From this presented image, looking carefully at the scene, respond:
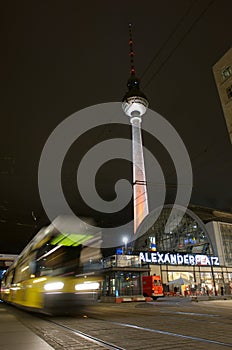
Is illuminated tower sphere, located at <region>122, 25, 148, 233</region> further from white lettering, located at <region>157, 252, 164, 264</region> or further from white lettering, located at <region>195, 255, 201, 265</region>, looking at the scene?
white lettering, located at <region>157, 252, 164, 264</region>

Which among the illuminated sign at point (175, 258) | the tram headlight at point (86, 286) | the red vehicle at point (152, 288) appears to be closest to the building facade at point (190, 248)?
the illuminated sign at point (175, 258)

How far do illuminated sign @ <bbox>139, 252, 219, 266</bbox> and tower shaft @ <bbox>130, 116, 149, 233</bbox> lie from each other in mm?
16280

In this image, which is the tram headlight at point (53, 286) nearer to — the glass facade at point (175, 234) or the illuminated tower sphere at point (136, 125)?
the glass facade at point (175, 234)

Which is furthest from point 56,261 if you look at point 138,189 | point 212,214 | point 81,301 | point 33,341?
point 138,189

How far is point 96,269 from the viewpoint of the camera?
11.2 meters

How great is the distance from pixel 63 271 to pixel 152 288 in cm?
2416

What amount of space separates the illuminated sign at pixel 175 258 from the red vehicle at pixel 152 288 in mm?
5997

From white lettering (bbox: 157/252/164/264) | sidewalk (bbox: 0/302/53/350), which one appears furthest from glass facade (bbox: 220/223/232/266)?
sidewalk (bbox: 0/302/53/350)

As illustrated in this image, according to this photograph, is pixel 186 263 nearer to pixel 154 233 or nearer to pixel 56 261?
pixel 154 233

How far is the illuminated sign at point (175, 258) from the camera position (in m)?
40.4

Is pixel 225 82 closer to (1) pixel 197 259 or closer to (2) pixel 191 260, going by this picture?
(2) pixel 191 260

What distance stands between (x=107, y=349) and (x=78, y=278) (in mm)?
5621

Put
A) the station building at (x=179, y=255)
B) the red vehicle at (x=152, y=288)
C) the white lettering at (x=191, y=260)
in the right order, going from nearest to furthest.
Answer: the red vehicle at (x=152, y=288) < the station building at (x=179, y=255) < the white lettering at (x=191, y=260)

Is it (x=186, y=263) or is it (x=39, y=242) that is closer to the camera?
(x=39, y=242)
